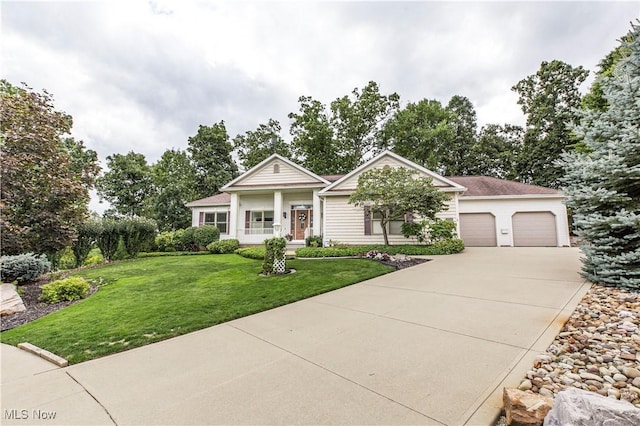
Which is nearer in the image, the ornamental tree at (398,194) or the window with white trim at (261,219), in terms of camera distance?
the ornamental tree at (398,194)

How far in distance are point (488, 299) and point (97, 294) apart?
8.77m

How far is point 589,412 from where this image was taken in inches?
61.6

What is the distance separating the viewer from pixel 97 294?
650 cm

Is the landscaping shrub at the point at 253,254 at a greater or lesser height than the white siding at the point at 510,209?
lesser

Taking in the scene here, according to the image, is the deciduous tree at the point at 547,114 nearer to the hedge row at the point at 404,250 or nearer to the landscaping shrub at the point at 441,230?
the landscaping shrub at the point at 441,230

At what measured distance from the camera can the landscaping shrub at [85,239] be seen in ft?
37.1

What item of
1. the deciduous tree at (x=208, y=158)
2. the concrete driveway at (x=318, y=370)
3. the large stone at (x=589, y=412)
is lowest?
the concrete driveway at (x=318, y=370)

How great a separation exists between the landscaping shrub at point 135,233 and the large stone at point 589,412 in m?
16.3

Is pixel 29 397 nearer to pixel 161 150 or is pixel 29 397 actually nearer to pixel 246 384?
pixel 246 384

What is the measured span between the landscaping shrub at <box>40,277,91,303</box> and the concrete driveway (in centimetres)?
273

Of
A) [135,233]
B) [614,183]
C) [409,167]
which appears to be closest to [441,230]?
[409,167]

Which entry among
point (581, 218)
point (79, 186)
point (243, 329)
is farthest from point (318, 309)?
point (79, 186)

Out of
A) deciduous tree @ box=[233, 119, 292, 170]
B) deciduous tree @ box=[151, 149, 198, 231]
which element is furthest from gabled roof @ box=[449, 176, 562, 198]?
deciduous tree @ box=[151, 149, 198, 231]

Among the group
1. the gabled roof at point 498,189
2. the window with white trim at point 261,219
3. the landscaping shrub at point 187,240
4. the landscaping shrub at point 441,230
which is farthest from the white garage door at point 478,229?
the landscaping shrub at point 187,240
